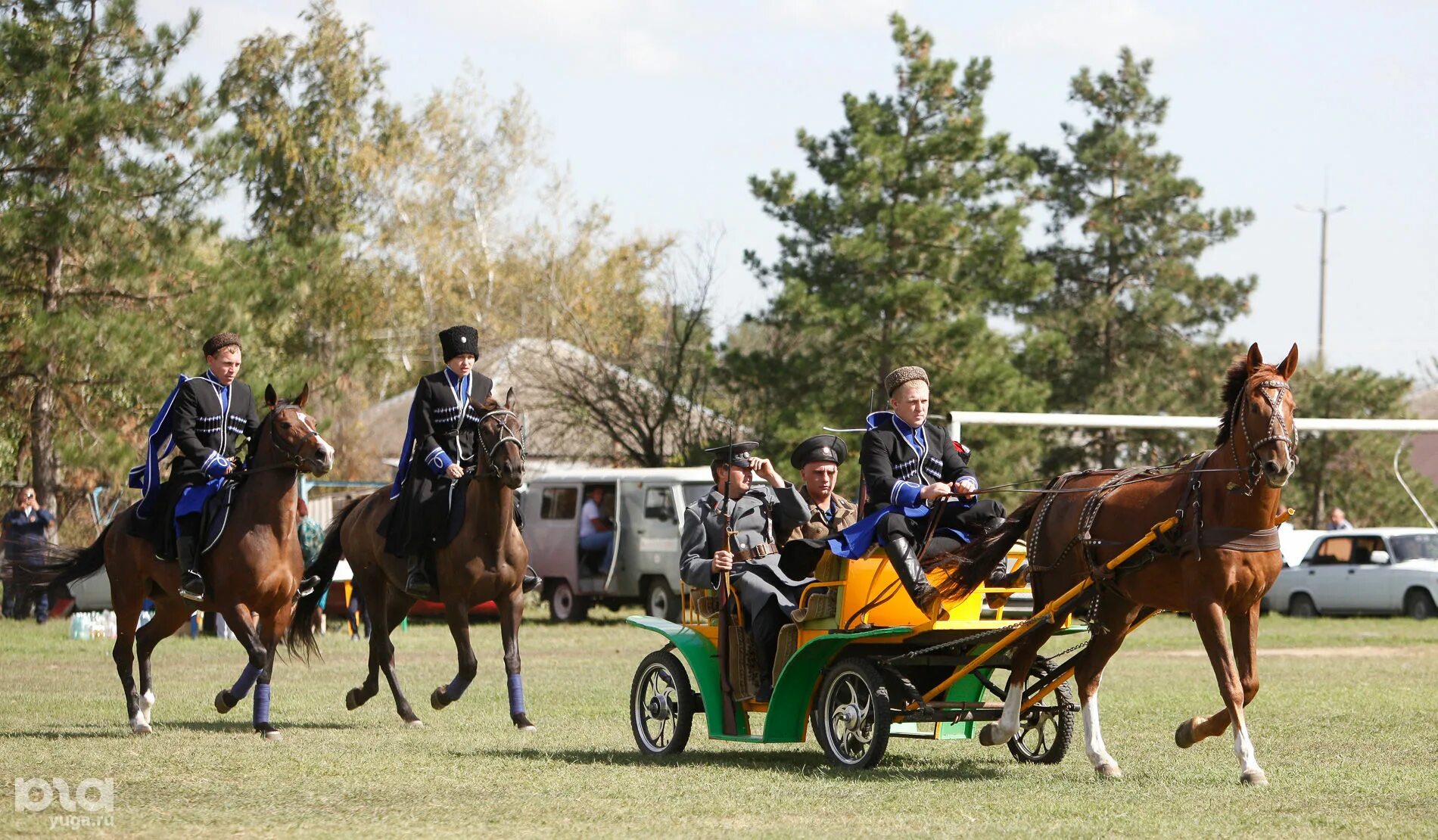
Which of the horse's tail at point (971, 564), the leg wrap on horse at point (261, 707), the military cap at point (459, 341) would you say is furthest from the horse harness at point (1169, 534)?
the leg wrap on horse at point (261, 707)

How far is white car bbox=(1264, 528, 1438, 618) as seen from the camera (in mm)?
27969

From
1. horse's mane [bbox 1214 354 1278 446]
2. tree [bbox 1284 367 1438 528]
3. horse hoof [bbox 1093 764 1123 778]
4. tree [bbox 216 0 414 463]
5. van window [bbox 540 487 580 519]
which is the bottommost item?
horse hoof [bbox 1093 764 1123 778]

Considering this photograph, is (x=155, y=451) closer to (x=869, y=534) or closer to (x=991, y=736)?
(x=869, y=534)

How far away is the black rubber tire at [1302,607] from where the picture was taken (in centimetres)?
2921

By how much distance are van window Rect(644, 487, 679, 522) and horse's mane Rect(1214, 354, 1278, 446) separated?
16896 millimetres

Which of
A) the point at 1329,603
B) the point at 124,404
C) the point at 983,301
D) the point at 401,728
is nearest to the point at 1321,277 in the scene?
the point at 983,301

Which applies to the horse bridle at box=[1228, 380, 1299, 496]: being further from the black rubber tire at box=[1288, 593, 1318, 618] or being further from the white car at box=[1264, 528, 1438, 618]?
the black rubber tire at box=[1288, 593, 1318, 618]

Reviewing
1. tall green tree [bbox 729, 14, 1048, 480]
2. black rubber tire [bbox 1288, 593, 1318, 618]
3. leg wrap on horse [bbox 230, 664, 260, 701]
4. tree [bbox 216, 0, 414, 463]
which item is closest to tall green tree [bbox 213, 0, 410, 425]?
tree [bbox 216, 0, 414, 463]

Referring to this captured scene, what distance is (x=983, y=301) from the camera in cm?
3566

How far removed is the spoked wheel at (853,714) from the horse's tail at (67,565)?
5.96m

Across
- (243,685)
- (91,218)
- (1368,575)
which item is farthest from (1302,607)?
(243,685)

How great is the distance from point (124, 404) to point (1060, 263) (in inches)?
910

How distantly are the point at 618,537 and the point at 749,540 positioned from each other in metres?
15.8

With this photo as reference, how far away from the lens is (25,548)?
13.8 meters
